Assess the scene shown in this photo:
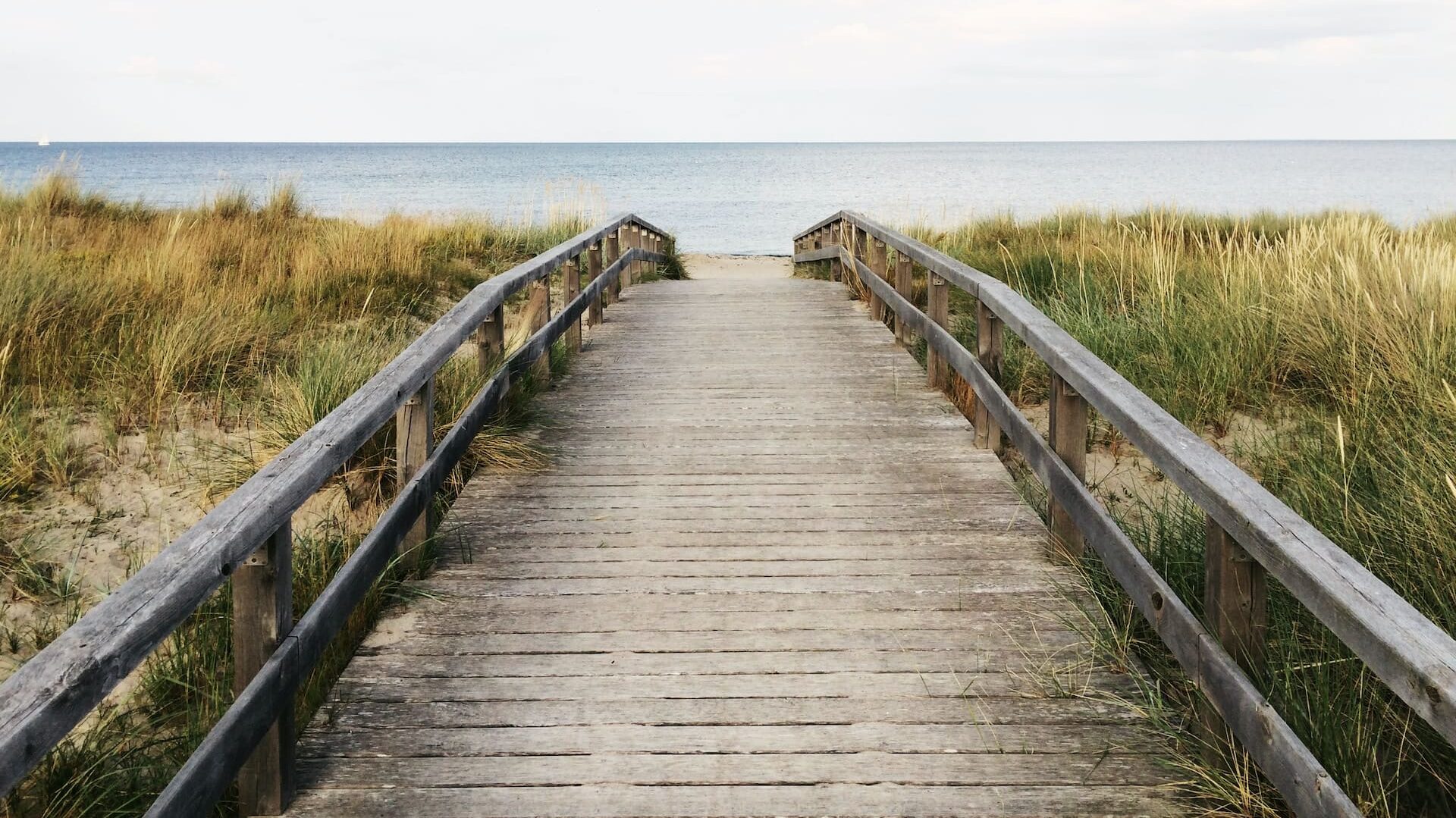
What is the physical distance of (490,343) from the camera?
5414 mm

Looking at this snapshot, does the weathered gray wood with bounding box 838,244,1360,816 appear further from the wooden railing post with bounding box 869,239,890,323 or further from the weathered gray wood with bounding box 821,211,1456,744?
the wooden railing post with bounding box 869,239,890,323

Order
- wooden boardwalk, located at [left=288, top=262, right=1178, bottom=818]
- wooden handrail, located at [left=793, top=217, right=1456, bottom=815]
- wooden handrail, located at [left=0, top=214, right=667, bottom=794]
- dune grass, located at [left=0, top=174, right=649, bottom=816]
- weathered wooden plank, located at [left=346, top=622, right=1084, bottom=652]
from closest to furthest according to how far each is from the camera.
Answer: wooden handrail, located at [left=0, top=214, right=667, bottom=794], wooden handrail, located at [left=793, top=217, right=1456, bottom=815], wooden boardwalk, located at [left=288, top=262, right=1178, bottom=818], dune grass, located at [left=0, top=174, right=649, bottom=816], weathered wooden plank, located at [left=346, top=622, right=1084, bottom=652]

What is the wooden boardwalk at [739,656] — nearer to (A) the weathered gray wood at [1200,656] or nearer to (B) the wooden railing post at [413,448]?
(B) the wooden railing post at [413,448]

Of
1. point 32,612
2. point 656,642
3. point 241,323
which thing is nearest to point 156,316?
point 241,323

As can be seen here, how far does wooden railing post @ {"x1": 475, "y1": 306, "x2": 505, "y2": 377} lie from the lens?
5.37 metres

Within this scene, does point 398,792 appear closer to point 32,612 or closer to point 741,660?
point 741,660

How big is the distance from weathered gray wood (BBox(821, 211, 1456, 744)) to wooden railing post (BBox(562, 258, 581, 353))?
4749mm

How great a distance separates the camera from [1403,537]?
10.6 feet

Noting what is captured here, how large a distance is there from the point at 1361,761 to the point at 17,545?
4.62 meters

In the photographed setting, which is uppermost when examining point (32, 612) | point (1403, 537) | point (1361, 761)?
point (1403, 537)

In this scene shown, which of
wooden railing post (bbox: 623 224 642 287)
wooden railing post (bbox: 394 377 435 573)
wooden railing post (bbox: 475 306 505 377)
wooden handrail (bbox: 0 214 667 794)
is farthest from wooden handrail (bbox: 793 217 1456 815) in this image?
wooden railing post (bbox: 623 224 642 287)

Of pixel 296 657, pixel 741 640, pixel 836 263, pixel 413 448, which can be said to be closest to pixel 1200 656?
pixel 741 640

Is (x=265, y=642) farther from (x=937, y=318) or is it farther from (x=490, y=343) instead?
(x=937, y=318)

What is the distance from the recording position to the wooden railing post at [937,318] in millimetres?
6246
